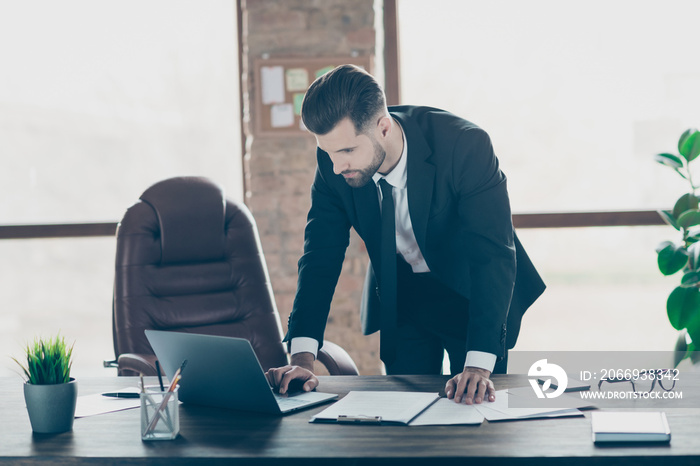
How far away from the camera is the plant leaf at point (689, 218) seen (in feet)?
9.46

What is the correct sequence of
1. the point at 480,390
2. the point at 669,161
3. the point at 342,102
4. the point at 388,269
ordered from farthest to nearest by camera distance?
the point at 669,161, the point at 388,269, the point at 342,102, the point at 480,390

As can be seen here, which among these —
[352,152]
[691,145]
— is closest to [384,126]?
[352,152]

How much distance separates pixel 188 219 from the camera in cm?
230

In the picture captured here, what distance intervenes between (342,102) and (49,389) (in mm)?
882

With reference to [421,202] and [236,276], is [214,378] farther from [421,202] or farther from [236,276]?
[236,276]

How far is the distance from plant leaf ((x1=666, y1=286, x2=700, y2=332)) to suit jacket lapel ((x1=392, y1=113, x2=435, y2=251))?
1.59 meters

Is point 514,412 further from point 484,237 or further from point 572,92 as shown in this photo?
point 572,92

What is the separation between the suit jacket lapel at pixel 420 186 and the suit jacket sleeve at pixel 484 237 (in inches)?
2.7

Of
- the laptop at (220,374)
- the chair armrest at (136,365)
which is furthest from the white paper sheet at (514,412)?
the chair armrest at (136,365)

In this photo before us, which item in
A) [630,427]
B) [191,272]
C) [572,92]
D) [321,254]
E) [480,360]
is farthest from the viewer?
[572,92]

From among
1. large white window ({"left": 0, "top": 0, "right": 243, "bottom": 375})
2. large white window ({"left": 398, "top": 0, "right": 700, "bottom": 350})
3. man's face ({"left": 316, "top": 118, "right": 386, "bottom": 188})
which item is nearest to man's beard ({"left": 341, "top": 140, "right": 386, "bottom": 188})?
man's face ({"left": 316, "top": 118, "right": 386, "bottom": 188})

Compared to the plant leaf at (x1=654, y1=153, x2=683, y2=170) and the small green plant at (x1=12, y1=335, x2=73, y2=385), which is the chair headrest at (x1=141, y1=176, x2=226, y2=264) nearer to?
the small green plant at (x1=12, y1=335, x2=73, y2=385)

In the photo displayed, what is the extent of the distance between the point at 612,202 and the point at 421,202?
204 cm

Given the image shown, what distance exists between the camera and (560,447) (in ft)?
3.76
